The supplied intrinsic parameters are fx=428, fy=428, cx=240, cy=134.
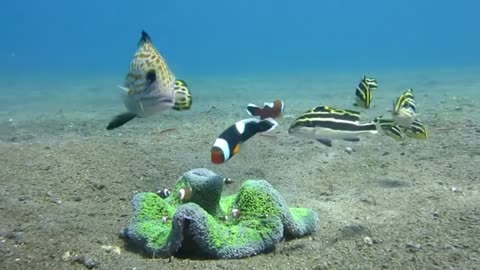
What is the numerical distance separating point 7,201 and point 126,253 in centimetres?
181

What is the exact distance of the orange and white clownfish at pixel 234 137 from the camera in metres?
3.59

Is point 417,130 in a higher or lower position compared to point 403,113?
lower

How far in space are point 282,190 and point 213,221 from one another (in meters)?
2.23

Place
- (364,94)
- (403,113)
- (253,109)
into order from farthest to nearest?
(364,94), (403,113), (253,109)

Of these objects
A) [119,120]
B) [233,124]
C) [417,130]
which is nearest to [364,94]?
[417,130]

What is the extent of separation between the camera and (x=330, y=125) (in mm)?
4551

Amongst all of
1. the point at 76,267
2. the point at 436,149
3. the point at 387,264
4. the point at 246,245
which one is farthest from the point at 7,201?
the point at 436,149

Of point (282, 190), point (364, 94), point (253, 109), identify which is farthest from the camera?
point (364, 94)

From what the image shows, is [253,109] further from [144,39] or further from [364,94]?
[364,94]

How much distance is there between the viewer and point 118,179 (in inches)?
234

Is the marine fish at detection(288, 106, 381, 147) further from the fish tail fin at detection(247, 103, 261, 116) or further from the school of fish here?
the fish tail fin at detection(247, 103, 261, 116)

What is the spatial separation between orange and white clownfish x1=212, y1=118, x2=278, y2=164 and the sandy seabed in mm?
886

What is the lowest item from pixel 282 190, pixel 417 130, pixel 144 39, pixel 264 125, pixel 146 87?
pixel 282 190

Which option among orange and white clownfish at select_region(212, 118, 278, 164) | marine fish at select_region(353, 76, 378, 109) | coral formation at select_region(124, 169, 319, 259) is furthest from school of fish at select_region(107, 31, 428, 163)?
marine fish at select_region(353, 76, 378, 109)
